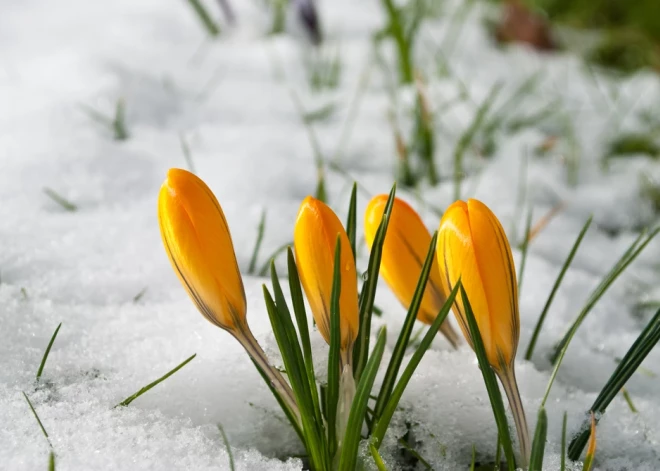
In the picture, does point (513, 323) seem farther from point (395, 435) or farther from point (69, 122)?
point (69, 122)

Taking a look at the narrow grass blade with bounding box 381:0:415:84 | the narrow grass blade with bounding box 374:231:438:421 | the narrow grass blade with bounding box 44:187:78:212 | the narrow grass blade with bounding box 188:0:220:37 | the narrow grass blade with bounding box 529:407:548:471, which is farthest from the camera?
the narrow grass blade with bounding box 188:0:220:37

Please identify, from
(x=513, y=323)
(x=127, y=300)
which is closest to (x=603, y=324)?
(x=513, y=323)

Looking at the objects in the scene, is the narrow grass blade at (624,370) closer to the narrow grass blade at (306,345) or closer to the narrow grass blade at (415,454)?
the narrow grass blade at (415,454)

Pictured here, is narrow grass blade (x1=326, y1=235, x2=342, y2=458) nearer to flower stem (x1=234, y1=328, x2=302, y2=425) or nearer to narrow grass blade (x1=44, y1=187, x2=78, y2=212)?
flower stem (x1=234, y1=328, x2=302, y2=425)

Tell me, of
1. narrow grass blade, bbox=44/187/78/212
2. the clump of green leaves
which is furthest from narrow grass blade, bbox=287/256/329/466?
narrow grass blade, bbox=44/187/78/212

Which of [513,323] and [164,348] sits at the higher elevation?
[513,323]

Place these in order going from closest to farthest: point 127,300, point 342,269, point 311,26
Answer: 1. point 342,269
2. point 127,300
3. point 311,26
